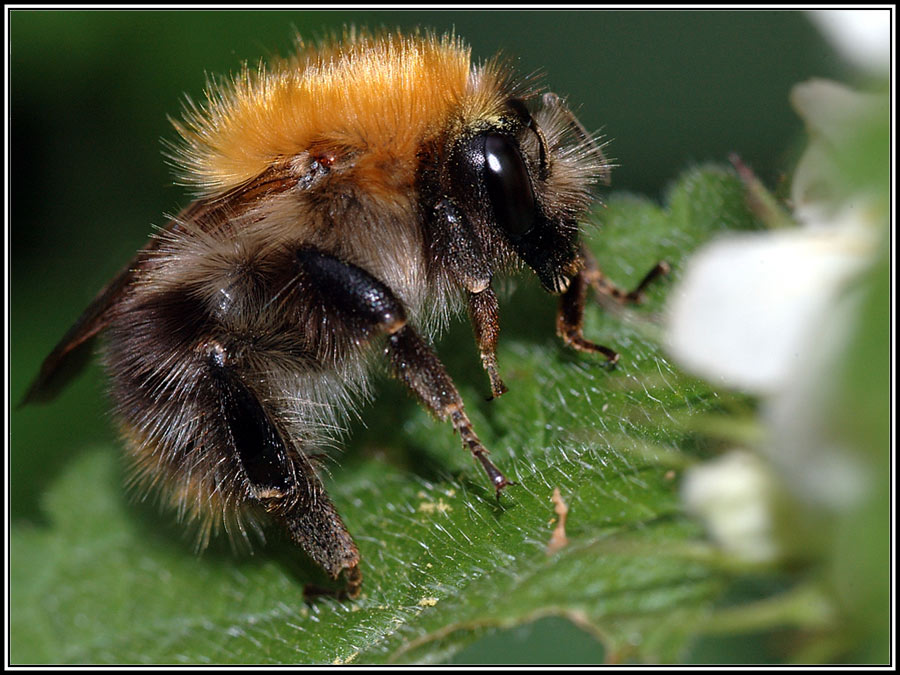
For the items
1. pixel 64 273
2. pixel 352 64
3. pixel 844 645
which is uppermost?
pixel 352 64

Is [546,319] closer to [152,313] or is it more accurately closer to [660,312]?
[660,312]

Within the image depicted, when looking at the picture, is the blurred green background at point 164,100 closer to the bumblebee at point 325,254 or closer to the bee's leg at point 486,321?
the bumblebee at point 325,254

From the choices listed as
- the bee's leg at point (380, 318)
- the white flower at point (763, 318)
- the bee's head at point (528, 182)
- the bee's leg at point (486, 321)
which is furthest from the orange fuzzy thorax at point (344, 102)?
the white flower at point (763, 318)

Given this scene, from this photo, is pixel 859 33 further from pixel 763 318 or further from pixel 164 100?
pixel 164 100

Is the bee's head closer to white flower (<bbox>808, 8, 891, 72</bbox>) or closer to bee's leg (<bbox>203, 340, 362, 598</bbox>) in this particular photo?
bee's leg (<bbox>203, 340, 362, 598</bbox>)

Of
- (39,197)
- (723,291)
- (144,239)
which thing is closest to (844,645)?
(723,291)

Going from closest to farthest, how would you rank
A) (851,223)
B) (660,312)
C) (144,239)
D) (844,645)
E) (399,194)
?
(844,645)
(851,223)
(399,194)
(660,312)
(144,239)

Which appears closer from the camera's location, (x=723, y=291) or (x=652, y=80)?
(x=723, y=291)
